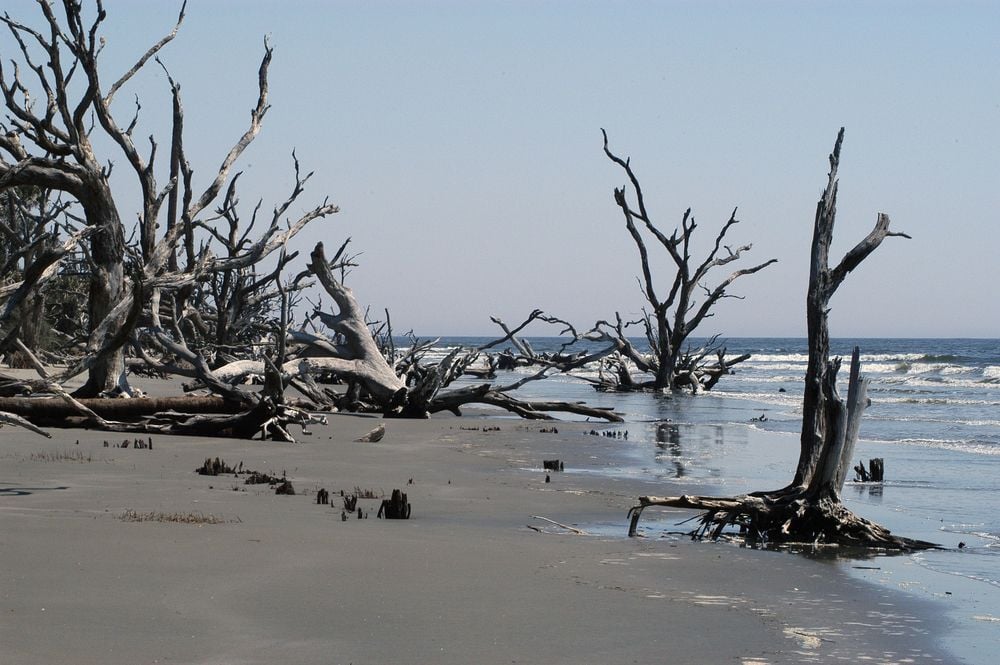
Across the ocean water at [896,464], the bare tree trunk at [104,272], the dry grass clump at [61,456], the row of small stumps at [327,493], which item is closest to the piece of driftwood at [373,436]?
the ocean water at [896,464]

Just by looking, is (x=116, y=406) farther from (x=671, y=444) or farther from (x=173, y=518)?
(x=671, y=444)

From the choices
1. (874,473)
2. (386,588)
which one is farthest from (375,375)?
(386,588)

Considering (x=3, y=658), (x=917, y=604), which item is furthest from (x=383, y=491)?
(x=3, y=658)

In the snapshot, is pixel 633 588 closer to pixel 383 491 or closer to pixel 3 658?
pixel 3 658

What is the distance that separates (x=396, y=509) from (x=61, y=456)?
440 cm

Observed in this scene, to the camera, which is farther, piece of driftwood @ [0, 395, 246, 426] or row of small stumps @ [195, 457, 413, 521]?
piece of driftwood @ [0, 395, 246, 426]

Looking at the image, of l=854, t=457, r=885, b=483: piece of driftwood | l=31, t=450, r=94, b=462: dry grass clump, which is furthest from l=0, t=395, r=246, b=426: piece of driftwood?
l=854, t=457, r=885, b=483: piece of driftwood

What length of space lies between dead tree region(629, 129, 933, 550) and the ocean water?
0.58 meters

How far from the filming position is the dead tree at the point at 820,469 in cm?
866

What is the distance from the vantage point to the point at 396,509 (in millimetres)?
8695

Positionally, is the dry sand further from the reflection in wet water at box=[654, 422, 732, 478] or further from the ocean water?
the reflection in wet water at box=[654, 422, 732, 478]

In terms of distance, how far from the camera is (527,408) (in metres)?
21.4

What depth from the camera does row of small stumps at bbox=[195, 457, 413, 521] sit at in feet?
28.5

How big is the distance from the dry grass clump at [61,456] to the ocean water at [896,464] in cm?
565
